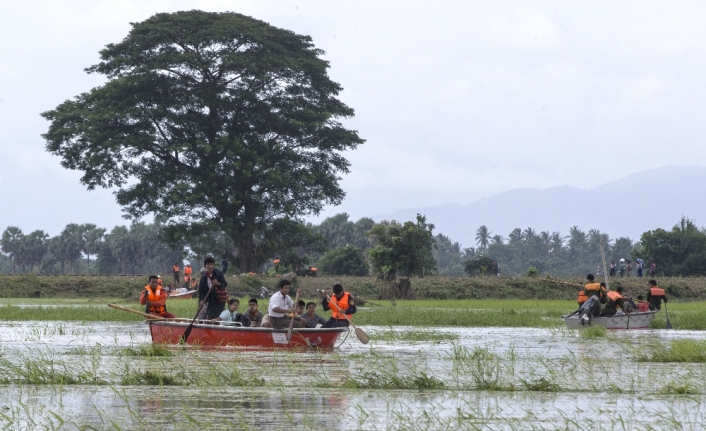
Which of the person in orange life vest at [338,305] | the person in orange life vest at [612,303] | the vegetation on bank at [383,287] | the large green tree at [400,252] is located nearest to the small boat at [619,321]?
the person in orange life vest at [612,303]

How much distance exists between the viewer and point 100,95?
51.4 m

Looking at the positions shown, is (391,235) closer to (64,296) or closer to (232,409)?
(64,296)

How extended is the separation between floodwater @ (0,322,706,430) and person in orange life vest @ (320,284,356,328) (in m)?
2.77

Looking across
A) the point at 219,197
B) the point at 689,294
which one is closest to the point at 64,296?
the point at 219,197

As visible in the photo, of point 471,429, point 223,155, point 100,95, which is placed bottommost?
point 471,429

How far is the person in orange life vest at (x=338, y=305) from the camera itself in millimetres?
20297

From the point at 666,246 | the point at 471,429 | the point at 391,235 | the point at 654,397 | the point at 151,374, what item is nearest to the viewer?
the point at 471,429

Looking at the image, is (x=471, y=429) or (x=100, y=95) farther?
(x=100, y=95)

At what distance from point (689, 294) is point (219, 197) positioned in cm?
2381

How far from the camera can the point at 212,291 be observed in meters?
19.2

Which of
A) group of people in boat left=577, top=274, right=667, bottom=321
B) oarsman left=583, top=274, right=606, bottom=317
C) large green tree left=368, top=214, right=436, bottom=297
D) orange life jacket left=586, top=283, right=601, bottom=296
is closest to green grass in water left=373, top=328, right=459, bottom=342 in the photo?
group of people in boat left=577, top=274, right=667, bottom=321

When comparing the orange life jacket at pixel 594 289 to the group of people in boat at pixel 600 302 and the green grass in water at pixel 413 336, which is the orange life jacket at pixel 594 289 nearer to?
the group of people in boat at pixel 600 302

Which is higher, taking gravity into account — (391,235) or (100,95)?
(100,95)

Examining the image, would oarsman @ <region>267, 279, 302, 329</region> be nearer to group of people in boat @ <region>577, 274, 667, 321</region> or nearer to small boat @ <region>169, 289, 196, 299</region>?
group of people in boat @ <region>577, 274, 667, 321</region>
